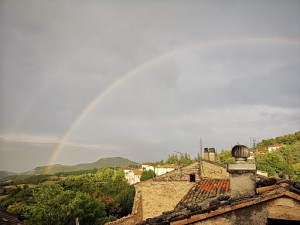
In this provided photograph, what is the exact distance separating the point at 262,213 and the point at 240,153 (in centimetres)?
201

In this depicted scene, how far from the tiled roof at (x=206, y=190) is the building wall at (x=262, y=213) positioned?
7666 mm

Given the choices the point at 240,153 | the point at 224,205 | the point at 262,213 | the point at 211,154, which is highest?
the point at 240,153

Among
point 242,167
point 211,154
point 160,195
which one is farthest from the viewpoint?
point 211,154

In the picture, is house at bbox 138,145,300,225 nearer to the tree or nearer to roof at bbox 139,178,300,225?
roof at bbox 139,178,300,225

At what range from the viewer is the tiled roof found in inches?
499

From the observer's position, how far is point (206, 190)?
548 inches

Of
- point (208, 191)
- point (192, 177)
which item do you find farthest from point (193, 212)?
point (192, 177)

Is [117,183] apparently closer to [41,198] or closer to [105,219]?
[105,219]

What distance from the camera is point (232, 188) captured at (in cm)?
593

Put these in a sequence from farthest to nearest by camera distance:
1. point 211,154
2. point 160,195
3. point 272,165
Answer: point 272,165
point 211,154
point 160,195

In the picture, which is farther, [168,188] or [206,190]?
[168,188]

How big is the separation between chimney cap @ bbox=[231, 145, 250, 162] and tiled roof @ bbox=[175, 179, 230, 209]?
6.67 metres

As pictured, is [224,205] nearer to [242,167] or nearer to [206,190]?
[242,167]

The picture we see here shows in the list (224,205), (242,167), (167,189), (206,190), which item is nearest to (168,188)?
(167,189)
